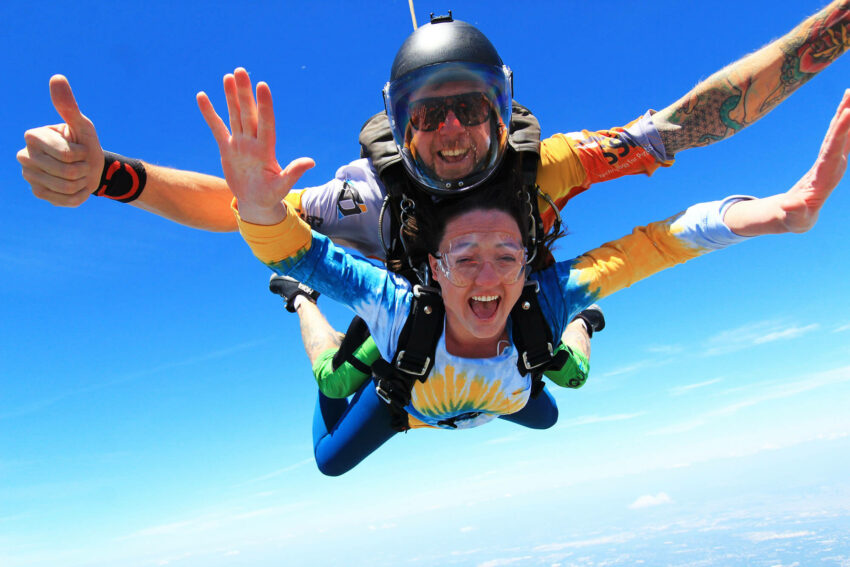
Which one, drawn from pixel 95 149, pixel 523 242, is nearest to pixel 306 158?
pixel 95 149

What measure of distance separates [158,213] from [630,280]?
7.93 ft

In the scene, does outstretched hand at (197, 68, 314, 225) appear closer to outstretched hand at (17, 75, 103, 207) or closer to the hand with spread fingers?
outstretched hand at (17, 75, 103, 207)

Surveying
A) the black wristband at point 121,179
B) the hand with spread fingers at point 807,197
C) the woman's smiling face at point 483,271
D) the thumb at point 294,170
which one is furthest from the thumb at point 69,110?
the hand with spread fingers at point 807,197

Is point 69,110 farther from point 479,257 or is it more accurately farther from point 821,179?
point 821,179

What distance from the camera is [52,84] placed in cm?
172

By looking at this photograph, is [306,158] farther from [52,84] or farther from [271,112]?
[52,84]

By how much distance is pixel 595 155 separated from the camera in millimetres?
2824

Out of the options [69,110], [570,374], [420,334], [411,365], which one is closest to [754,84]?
[570,374]

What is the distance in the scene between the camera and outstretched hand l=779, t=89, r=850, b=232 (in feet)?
6.94

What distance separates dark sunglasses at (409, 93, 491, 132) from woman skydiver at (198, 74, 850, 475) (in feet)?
1.22

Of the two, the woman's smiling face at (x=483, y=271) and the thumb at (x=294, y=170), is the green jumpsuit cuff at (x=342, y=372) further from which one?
the thumb at (x=294, y=170)

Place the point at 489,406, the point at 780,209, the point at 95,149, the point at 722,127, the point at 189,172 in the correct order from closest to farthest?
the point at 95,149 < the point at 780,209 < the point at 189,172 < the point at 722,127 < the point at 489,406

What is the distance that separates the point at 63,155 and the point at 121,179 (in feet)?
1.53

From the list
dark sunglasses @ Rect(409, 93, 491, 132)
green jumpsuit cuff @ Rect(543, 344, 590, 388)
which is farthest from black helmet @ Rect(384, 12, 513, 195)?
green jumpsuit cuff @ Rect(543, 344, 590, 388)
